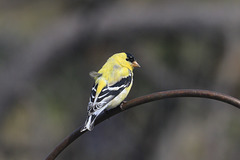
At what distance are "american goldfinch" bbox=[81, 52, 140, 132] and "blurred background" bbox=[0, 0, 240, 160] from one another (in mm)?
4284

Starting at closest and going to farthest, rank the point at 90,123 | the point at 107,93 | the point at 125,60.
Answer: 1. the point at 90,123
2. the point at 107,93
3. the point at 125,60

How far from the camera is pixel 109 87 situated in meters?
3.82

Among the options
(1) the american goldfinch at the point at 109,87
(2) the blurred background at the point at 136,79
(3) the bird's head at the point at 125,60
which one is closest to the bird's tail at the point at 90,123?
(1) the american goldfinch at the point at 109,87

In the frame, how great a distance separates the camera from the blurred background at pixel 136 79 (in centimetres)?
859

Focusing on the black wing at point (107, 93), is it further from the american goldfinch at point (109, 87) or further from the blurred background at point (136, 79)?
the blurred background at point (136, 79)

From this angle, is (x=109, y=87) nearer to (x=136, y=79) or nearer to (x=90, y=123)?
(x=90, y=123)

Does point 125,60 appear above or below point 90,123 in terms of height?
above

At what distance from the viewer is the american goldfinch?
3.54 m

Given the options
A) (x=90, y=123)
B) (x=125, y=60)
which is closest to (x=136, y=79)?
(x=125, y=60)

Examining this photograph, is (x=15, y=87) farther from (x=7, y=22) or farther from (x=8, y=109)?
(x=7, y=22)

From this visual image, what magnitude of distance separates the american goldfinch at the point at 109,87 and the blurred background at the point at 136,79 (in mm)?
4284

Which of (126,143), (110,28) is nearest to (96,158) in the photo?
(126,143)

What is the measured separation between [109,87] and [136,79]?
5087 millimetres

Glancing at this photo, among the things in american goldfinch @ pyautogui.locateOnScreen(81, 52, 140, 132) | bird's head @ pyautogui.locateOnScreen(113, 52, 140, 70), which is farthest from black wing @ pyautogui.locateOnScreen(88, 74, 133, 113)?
bird's head @ pyautogui.locateOnScreen(113, 52, 140, 70)
